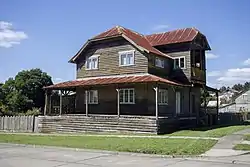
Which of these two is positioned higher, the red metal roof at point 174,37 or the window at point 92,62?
the red metal roof at point 174,37

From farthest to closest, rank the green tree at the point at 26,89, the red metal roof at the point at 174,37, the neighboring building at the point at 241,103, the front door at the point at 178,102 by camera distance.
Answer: the neighboring building at the point at 241,103 → the green tree at the point at 26,89 → the front door at the point at 178,102 → the red metal roof at the point at 174,37

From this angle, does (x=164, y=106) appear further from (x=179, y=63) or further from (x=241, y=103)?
(x=241, y=103)

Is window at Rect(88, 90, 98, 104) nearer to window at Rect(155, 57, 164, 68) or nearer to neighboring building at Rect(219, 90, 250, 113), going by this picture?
window at Rect(155, 57, 164, 68)

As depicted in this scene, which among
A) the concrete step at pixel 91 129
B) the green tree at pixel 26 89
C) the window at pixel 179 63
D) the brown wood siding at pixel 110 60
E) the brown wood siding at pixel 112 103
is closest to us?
the concrete step at pixel 91 129

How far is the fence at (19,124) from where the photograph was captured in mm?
28062

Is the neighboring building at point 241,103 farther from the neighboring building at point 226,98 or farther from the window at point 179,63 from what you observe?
the window at point 179,63

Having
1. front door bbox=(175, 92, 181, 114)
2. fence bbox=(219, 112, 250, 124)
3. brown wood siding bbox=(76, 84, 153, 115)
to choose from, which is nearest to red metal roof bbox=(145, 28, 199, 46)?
front door bbox=(175, 92, 181, 114)

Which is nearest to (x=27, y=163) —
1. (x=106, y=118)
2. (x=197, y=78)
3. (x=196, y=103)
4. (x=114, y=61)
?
(x=106, y=118)

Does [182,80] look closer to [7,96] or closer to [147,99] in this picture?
[147,99]

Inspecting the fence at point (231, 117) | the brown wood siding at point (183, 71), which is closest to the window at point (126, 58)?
the brown wood siding at point (183, 71)

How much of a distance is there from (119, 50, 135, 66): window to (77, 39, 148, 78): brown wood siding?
29 centimetres

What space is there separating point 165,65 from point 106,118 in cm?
860

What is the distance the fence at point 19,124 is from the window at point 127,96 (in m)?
7.44

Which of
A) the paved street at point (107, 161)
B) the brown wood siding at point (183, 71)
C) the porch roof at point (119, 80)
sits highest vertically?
the brown wood siding at point (183, 71)
